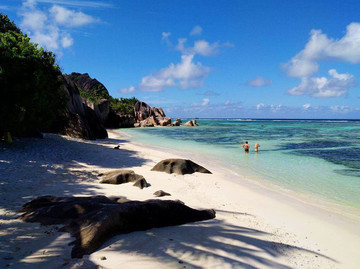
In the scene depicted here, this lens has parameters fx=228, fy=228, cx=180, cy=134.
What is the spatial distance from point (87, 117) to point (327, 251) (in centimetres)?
2711

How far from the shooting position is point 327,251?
16.4ft

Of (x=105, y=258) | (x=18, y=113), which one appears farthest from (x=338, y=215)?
(x=18, y=113)

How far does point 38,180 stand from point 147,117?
75.2m

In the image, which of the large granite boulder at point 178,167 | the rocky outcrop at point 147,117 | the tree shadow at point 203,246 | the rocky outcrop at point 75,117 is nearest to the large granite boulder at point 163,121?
the rocky outcrop at point 147,117

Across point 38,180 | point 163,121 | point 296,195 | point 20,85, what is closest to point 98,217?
point 38,180

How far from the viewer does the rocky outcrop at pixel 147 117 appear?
249 feet

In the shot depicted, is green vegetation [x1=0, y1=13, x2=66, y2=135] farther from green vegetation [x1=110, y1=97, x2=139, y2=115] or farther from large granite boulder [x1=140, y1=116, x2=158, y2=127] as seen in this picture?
green vegetation [x1=110, y1=97, x2=139, y2=115]

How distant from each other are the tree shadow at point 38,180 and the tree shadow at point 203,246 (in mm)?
1179

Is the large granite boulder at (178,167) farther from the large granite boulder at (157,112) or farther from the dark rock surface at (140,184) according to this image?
the large granite boulder at (157,112)

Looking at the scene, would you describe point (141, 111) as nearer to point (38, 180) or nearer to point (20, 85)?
point (20, 85)

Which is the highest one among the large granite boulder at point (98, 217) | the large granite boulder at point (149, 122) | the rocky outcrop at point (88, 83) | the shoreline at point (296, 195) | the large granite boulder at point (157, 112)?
the rocky outcrop at point (88, 83)

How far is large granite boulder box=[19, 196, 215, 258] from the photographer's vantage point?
13.0 ft

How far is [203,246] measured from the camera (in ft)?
14.1

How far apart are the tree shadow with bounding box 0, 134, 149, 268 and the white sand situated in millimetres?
18
